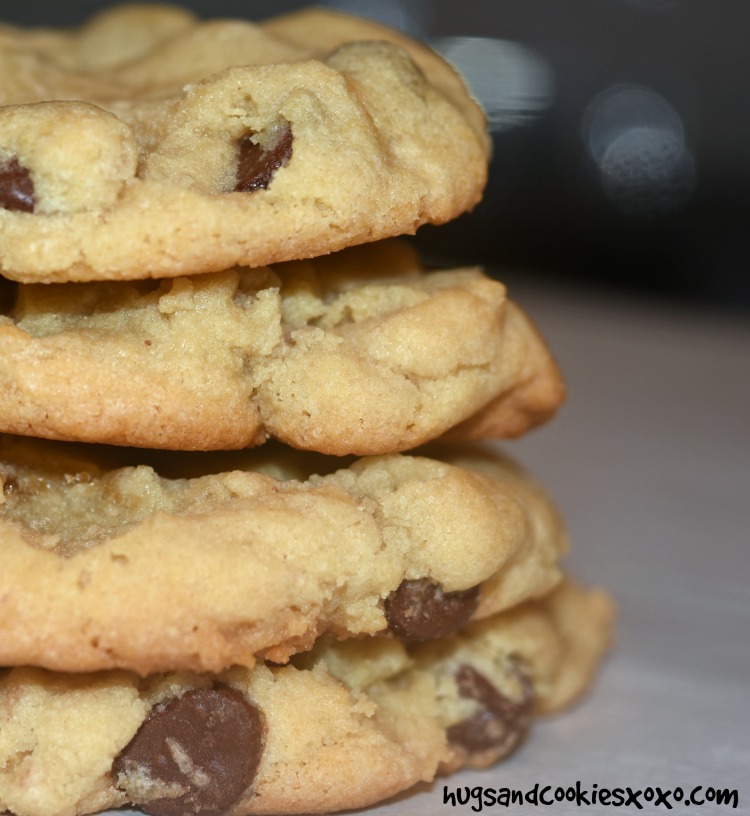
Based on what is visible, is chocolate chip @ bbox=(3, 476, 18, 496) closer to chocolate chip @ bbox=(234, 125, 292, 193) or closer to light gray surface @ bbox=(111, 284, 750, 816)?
chocolate chip @ bbox=(234, 125, 292, 193)

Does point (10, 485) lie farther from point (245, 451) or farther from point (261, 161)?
point (261, 161)

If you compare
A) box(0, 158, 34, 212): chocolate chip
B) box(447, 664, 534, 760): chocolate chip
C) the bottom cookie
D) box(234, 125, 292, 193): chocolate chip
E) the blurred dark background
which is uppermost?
box(234, 125, 292, 193): chocolate chip

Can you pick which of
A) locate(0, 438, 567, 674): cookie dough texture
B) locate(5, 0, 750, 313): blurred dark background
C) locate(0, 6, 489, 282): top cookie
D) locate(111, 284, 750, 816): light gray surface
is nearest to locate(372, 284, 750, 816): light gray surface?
locate(111, 284, 750, 816): light gray surface

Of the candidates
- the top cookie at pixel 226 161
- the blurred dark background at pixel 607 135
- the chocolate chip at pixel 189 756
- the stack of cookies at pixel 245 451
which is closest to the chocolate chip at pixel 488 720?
the stack of cookies at pixel 245 451

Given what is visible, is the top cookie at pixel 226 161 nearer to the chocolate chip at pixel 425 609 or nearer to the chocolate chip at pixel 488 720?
the chocolate chip at pixel 425 609

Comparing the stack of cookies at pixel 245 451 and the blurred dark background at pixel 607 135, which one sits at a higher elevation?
the stack of cookies at pixel 245 451

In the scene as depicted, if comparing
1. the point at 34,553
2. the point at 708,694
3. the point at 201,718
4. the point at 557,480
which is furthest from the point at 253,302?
the point at 557,480

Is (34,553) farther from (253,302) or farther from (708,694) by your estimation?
(708,694)

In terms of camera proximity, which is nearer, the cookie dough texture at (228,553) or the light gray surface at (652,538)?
the cookie dough texture at (228,553)
